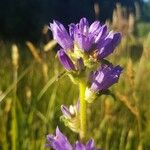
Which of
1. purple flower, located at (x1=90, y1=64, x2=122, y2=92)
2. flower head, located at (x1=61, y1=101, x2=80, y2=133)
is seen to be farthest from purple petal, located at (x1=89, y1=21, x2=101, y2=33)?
flower head, located at (x1=61, y1=101, x2=80, y2=133)

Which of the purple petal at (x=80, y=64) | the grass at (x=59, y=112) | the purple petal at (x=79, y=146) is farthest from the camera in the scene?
the grass at (x=59, y=112)

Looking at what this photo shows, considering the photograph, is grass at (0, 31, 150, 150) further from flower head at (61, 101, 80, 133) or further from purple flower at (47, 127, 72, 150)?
purple flower at (47, 127, 72, 150)

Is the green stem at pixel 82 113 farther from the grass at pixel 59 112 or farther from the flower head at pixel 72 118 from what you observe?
the grass at pixel 59 112

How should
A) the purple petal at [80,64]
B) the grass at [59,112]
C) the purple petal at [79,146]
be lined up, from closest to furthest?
the purple petal at [79,146] → the purple petal at [80,64] → the grass at [59,112]

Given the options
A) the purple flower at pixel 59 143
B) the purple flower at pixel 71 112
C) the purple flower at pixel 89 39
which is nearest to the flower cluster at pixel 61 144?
the purple flower at pixel 59 143

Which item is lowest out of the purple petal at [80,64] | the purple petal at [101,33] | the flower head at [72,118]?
the flower head at [72,118]

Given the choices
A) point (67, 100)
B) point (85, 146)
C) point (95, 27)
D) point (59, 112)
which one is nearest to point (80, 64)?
point (95, 27)

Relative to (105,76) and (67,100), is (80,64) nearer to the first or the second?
(105,76)
